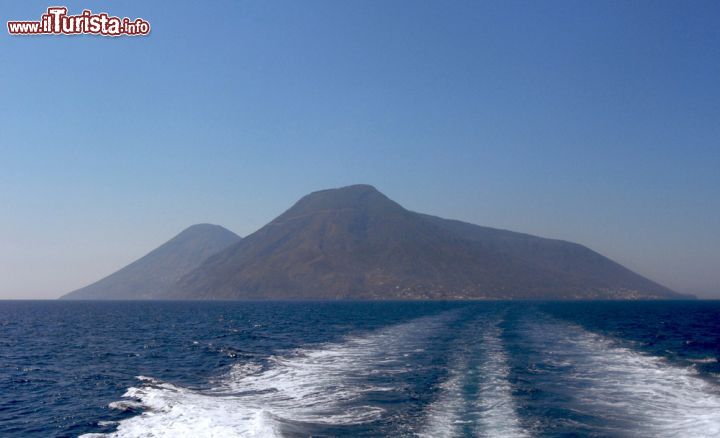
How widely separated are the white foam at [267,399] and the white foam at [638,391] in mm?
10282

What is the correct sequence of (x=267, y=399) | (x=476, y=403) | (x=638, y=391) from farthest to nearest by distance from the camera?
(x=638, y=391)
(x=267, y=399)
(x=476, y=403)

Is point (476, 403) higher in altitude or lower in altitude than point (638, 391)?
higher

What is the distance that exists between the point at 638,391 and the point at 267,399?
19176 millimetres

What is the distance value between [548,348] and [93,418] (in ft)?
119

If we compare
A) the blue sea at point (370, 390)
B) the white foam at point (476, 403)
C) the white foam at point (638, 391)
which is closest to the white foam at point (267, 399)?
the blue sea at point (370, 390)

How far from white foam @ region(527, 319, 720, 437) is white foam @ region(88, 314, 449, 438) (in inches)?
405

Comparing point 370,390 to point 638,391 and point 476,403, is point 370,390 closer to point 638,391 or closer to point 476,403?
point 476,403

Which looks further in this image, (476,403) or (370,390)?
(370,390)

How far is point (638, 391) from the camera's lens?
98.6 feet

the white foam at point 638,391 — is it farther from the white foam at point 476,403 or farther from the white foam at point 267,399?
the white foam at point 267,399

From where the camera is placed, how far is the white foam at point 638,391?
76.9 feet

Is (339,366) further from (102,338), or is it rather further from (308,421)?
(102,338)

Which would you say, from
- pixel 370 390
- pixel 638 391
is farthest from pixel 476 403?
pixel 638 391

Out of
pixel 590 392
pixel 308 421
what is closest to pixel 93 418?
pixel 308 421
